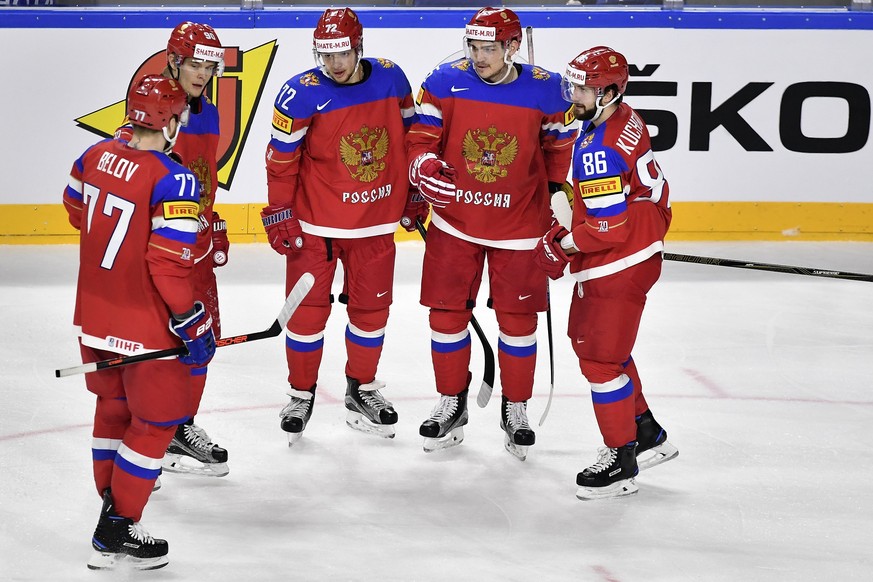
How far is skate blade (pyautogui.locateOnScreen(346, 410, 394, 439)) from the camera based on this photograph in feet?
12.2

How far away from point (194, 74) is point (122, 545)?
1.33m

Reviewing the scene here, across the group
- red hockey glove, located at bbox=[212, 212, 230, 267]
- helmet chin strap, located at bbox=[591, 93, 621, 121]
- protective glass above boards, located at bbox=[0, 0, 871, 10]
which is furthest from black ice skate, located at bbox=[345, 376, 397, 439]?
protective glass above boards, located at bbox=[0, 0, 871, 10]

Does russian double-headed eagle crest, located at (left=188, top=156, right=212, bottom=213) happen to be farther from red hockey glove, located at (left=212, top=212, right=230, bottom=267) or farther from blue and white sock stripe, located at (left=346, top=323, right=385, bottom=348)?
blue and white sock stripe, located at (left=346, top=323, right=385, bottom=348)

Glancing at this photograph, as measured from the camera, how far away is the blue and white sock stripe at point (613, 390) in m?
3.19

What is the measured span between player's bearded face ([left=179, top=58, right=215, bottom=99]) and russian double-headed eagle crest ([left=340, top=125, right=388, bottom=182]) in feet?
1.65

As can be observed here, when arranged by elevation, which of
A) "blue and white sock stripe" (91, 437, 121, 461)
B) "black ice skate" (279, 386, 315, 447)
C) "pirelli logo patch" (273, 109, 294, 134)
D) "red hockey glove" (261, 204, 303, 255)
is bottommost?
"black ice skate" (279, 386, 315, 447)

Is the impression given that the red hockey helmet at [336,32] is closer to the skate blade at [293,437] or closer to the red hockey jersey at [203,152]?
the red hockey jersey at [203,152]

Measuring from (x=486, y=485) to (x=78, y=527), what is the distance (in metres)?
1.12

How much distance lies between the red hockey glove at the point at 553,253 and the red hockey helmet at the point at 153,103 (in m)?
1.12

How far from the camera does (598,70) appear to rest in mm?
3043

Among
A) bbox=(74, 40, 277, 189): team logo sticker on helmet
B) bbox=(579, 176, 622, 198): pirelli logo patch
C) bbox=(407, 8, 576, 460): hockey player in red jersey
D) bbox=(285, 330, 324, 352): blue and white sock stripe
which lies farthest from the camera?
bbox=(74, 40, 277, 189): team logo sticker on helmet

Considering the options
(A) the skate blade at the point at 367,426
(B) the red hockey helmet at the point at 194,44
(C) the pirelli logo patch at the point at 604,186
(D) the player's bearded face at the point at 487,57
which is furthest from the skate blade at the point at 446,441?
(B) the red hockey helmet at the point at 194,44

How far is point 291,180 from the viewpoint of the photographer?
3.64m

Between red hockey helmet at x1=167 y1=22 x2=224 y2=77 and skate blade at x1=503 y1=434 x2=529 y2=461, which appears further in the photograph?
skate blade at x1=503 y1=434 x2=529 y2=461
